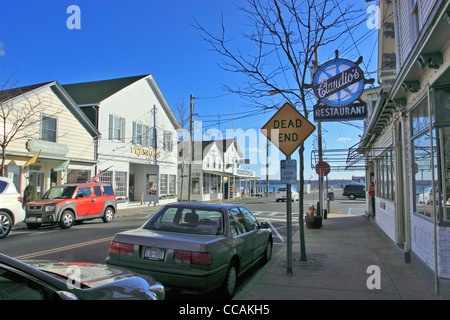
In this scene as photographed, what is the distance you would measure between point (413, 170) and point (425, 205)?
3.12ft

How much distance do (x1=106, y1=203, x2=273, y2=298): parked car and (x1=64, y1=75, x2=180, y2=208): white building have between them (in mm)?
16284

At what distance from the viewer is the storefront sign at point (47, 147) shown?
610 inches

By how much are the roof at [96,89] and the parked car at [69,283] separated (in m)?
18.8

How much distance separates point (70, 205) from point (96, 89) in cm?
1263

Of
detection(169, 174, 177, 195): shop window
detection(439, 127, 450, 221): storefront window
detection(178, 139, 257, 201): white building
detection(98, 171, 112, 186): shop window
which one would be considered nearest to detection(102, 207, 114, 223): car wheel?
detection(98, 171, 112, 186): shop window

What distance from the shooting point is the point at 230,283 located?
16.4 ft

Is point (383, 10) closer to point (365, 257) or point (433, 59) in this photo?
point (433, 59)

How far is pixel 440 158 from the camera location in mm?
5043

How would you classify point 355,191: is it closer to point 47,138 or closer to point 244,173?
point 244,173

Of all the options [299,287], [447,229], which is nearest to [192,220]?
[299,287]

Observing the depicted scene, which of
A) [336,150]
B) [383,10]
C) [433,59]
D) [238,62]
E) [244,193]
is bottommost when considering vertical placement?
[244,193]

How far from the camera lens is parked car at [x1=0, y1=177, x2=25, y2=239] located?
9664 millimetres

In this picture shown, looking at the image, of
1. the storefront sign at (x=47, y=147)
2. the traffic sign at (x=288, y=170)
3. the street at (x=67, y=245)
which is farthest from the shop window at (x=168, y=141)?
the traffic sign at (x=288, y=170)

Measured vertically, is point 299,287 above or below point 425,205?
below
